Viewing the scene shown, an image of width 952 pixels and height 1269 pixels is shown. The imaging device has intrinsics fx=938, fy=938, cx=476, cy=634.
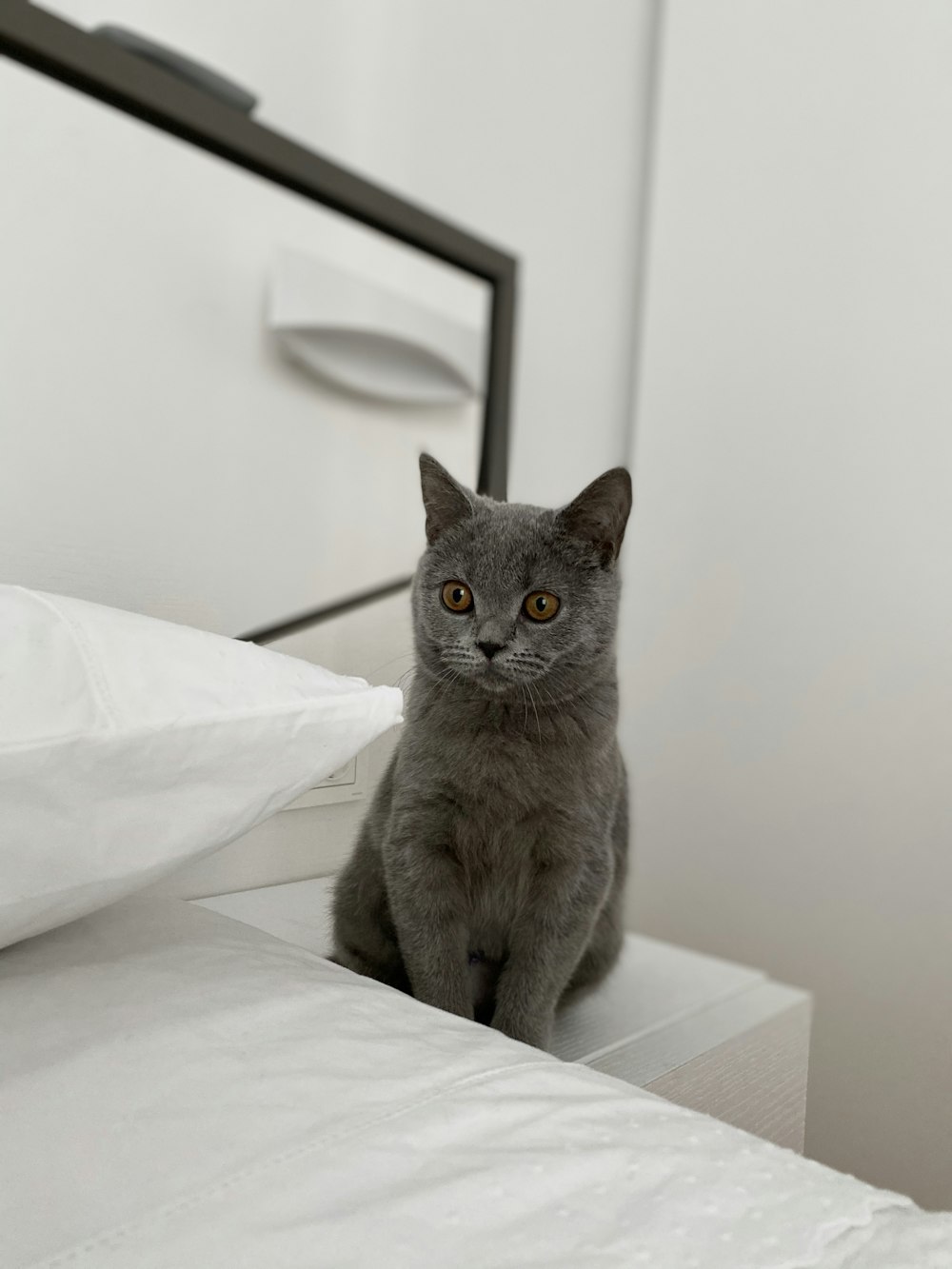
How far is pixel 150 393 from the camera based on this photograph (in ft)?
3.16

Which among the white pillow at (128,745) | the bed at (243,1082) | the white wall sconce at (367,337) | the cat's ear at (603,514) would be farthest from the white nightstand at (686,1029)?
the white wall sconce at (367,337)

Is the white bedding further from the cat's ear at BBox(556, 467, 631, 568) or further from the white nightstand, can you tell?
the cat's ear at BBox(556, 467, 631, 568)

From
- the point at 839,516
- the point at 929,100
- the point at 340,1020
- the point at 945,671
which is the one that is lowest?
the point at 340,1020

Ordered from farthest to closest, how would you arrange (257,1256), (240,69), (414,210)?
(414,210)
(240,69)
(257,1256)

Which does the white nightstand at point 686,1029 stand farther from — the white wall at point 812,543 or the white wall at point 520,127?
the white wall at point 520,127

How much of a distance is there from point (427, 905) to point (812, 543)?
967 mm

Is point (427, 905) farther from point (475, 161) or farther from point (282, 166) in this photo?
point (475, 161)

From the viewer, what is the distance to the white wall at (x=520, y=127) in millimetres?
1155

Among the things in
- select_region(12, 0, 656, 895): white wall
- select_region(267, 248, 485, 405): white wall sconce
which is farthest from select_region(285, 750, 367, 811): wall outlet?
select_region(267, 248, 485, 405): white wall sconce

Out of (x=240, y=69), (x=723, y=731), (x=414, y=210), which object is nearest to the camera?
(x=240, y=69)

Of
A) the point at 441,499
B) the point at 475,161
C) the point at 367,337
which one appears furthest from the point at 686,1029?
the point at 475,161

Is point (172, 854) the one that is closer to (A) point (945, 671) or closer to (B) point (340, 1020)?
(B) point (340, 1020)

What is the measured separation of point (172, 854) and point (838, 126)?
1.49m

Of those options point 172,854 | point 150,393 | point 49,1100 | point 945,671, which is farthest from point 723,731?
point 49,1100
